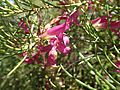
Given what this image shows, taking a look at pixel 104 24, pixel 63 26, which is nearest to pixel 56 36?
pixel 63 26

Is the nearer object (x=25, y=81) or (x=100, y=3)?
(x=100, y=3)

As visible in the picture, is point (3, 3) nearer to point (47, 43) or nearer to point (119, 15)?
point (47, 43)

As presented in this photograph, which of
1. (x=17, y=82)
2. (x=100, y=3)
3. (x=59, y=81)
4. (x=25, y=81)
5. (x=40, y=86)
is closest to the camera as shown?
(x=100, y=3)

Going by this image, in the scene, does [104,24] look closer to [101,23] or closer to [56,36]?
[101,23]

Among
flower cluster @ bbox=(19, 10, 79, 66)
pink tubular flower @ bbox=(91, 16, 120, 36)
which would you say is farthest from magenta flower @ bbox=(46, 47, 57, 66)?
pink tubular flower @ bbox=(91, 16, 120, 36)

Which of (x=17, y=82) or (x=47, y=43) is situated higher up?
(x=47, y=43)

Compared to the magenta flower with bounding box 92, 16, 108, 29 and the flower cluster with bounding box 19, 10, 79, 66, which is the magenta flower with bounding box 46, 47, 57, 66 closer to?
the flower cluster with bounding box 19, 10, 79, 66

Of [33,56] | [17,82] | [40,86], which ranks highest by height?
[33,56]

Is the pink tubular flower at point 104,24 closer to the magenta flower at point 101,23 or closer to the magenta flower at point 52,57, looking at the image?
the magenta flower at point 101,23

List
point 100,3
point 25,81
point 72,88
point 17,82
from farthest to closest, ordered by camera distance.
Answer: point 17,82, point 25,81, point 72,88, point 100,3

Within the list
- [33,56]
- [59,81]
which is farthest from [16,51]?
[59,81]

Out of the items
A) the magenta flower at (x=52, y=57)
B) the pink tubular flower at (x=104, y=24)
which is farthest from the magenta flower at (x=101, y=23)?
the magenta flower at (x=52, y=57)
